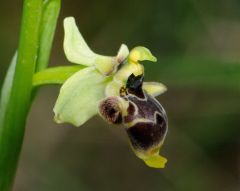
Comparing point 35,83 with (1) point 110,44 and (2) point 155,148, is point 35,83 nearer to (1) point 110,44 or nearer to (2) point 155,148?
→ (2) point 155,148

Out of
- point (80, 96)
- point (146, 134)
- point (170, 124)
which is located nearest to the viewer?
point (146, 134)

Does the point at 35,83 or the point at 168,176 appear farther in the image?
the point at 168,176

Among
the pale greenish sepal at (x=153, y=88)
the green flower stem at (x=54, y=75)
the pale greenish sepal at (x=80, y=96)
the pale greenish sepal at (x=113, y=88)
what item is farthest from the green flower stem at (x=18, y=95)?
the pale greenish sepal at (x=153, y=88)

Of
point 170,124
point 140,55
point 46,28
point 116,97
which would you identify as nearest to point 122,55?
point 140,55

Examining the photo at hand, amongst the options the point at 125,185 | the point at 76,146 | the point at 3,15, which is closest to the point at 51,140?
the point at 76,146

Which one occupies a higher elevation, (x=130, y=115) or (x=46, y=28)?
(x=46, y=28)

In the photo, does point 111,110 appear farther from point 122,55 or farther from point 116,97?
point 122,55

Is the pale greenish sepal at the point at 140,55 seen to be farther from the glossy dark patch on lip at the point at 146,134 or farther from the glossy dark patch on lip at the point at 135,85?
the glossy dark patch on lip at the point at 146,134
